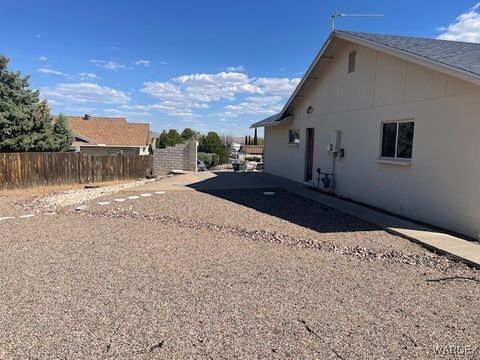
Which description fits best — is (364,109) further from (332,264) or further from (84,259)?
(84,259)

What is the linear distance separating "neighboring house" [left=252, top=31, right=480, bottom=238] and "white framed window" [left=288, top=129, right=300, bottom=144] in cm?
141

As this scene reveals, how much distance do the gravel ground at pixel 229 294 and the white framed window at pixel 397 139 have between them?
8.10 feet

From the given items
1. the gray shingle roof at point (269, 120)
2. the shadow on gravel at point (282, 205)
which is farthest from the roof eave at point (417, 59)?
the gray shingle roof at point (269, 120)

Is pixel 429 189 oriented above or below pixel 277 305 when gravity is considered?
above

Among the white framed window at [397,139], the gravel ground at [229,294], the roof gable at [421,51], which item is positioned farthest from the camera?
the white framed window at [397,139]

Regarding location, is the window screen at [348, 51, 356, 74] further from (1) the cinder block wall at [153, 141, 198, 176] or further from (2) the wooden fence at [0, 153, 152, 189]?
(2) the wooden fence at [0, 153, 152, 189]

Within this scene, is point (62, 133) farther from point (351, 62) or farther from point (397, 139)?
point (397, 139)

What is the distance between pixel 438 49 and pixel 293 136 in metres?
7.93

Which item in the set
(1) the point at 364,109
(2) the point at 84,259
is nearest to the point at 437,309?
(2) the point at 84,259

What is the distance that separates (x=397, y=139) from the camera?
28.1 feet

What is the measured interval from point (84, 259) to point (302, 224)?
4.41 m

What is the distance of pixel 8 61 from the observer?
72.6 ft

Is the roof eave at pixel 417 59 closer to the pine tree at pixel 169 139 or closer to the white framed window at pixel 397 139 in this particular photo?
the white framed window at pixel 397 139

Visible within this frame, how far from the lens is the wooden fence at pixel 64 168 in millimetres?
15797
